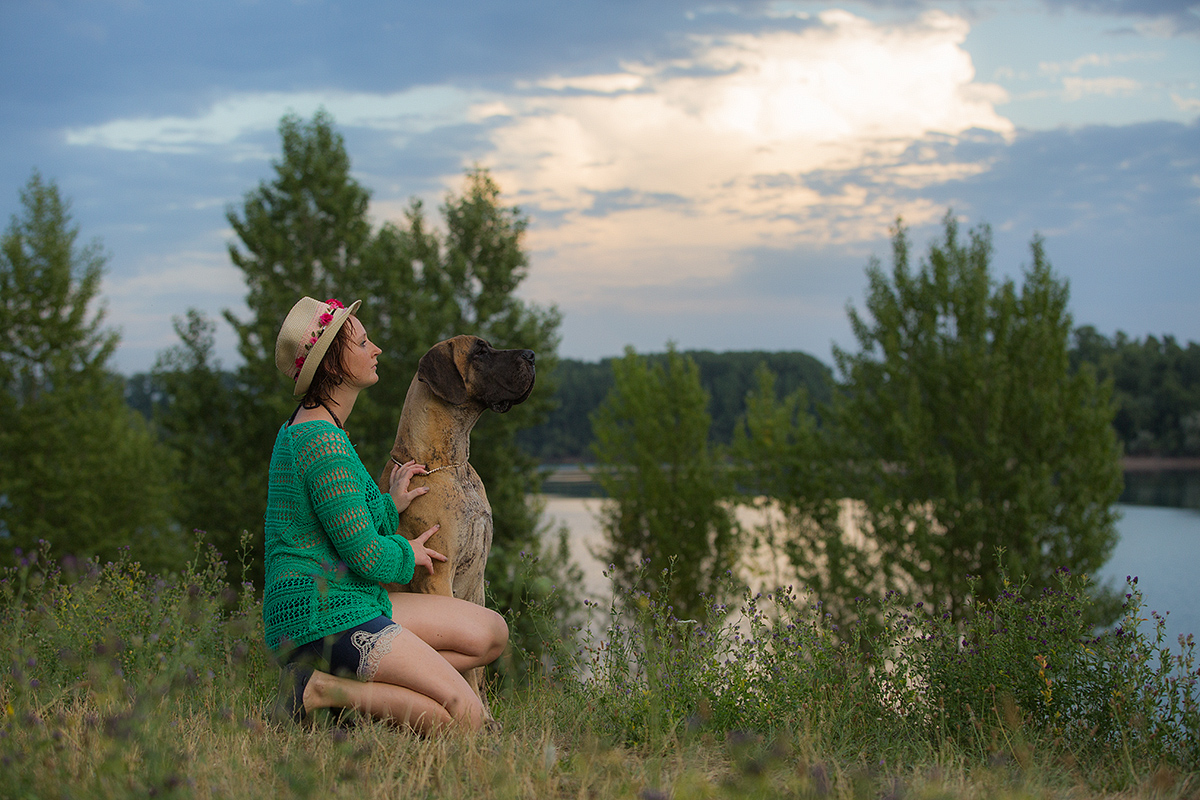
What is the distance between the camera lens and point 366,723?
3.39m

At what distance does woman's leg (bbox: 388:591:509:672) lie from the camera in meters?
3.58

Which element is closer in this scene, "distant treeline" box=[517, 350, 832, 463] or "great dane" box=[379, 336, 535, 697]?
"great dane" box=[379, 336, 535, 697]

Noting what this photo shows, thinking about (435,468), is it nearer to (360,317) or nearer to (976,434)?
(360,317)

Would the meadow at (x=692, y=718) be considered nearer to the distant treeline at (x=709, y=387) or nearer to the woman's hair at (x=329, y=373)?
the woman's hair at (x=329, y=373)

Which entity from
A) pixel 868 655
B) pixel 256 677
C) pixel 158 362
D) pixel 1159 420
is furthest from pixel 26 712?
pixel 1159 420

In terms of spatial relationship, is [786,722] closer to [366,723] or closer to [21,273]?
[366,723]

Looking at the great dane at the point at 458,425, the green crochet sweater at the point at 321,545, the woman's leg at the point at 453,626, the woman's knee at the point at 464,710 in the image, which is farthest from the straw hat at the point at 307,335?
the woman's knee at the point at 464,710

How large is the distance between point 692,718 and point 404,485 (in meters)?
1.56

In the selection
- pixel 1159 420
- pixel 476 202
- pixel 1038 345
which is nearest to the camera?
pixel 1038 345

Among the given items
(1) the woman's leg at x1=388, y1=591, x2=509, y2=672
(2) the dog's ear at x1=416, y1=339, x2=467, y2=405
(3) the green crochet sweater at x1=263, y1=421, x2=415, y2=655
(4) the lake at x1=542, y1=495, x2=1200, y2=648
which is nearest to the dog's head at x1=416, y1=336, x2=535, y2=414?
(2) the dog's ear at x1=416, y1=339, x2=467, y2=405

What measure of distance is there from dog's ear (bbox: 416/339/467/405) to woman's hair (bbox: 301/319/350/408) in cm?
38

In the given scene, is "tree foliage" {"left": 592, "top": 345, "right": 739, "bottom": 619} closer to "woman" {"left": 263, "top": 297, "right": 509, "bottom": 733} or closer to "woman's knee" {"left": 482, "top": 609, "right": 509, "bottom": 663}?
"woman's knee" {"left": 482, "top": 609, "right": 509, "bottom": 663}

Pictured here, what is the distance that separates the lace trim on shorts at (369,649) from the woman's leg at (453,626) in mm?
204

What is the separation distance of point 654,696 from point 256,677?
2286 mm
